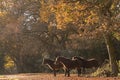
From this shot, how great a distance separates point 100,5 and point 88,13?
1.39 metres

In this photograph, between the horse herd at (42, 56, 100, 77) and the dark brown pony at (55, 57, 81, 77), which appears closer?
the dark brown pony at (55, 57, 81, 77)

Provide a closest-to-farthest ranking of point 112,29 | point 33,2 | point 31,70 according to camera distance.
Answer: point 112,29
point 33,2
point 31,70

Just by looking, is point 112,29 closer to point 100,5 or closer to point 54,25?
point 100,5

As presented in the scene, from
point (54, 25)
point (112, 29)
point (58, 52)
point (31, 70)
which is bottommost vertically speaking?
point (31, 70)

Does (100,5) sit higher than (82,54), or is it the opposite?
(100,5)

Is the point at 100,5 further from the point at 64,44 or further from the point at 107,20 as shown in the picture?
the point at 64,44

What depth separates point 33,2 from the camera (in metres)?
61.2

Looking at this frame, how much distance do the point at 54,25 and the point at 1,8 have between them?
10.0 metres

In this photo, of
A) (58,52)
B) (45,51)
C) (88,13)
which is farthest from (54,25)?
(88,13)

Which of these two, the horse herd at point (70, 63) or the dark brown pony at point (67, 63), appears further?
the horse herd at point (70, 63)

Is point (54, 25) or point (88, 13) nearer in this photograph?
point (88, 13)

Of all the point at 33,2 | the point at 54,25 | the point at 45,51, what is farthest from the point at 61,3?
the point at 45,51

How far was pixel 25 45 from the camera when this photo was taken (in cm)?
Answer: 6309

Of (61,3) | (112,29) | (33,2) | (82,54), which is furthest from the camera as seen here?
(33,2)
